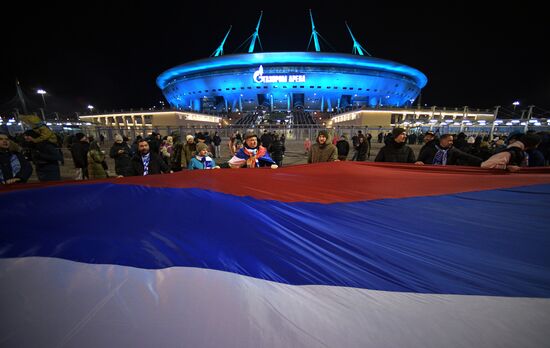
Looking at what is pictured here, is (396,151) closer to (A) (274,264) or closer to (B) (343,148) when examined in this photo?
(B) (343,148)

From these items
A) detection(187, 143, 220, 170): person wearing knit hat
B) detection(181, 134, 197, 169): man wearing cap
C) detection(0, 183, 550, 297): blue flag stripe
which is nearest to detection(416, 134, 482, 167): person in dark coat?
detection(0, 183, 550, 297): blue flag stripe

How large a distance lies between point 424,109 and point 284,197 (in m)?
61.5

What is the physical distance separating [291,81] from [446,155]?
60820 millimetres

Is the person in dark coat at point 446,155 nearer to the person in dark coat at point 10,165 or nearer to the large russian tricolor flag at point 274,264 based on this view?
the large russian tricolor flag at point 274,264

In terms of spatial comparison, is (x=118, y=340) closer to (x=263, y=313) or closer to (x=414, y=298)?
(x=263, y=313)

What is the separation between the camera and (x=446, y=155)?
4.24 meters

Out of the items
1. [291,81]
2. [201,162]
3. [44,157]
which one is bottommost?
[201,162]

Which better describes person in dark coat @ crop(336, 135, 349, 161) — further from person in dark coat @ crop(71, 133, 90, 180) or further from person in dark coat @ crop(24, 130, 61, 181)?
person in dark coat @ crop(71, 133, 90, 180)

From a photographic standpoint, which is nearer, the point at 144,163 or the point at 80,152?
the point at 144,163

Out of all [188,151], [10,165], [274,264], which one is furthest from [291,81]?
[274,264]

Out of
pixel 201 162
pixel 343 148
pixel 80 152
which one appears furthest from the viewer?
pixel 343 148

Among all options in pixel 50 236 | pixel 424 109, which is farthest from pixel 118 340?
pixel 424 109

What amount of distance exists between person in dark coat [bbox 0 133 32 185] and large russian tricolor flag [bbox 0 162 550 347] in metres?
1.81

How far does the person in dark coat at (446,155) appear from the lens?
4160 millimetres
